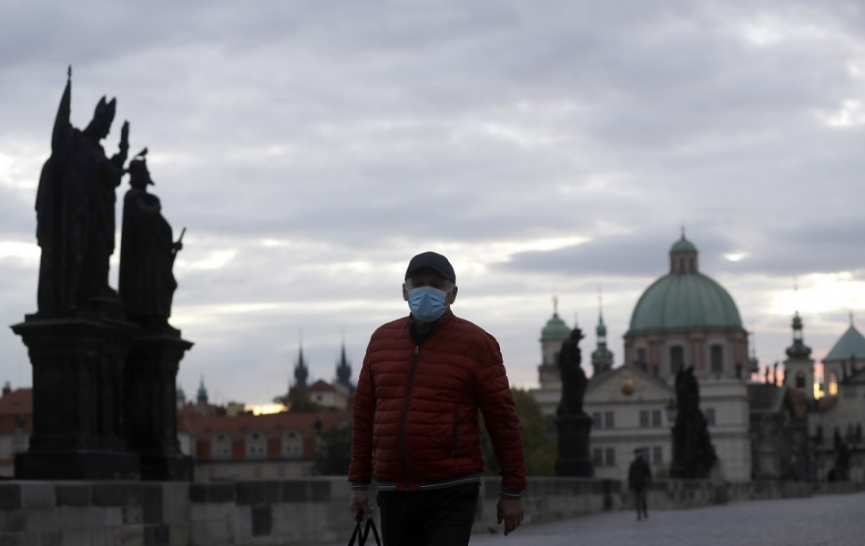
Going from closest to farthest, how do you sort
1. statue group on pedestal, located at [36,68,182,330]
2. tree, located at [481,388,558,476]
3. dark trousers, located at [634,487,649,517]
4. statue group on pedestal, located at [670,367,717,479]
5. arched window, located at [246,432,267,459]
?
statue group on pedestal, located at [36,68,182,330] < dark trousers, located at [634,487,649,517] < statue group on pedestal, located at [670,367,717,479] < tree, located at [481,388,558,476] < arched window, located at [246,432,267,459]

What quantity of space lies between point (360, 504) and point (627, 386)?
135m

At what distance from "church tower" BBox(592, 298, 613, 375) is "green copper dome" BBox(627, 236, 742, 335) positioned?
1921 cm

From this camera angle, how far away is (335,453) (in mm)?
100750

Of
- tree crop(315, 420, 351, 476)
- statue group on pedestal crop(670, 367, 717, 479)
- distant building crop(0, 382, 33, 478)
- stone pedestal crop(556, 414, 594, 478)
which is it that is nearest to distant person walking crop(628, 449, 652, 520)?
stone pedestal crop(556, 414, 594, 478)

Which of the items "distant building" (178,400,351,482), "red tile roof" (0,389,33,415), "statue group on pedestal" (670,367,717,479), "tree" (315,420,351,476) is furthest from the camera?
"distant building" (178,400,351,482)

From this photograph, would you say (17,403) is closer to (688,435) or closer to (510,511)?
(688,435)

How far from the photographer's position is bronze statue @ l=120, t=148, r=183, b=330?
638 inches

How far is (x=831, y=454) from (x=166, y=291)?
613 feet

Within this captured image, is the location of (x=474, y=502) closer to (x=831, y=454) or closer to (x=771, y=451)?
(x=771, y=451)

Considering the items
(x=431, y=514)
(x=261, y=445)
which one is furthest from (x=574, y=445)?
(x=261, y=445)

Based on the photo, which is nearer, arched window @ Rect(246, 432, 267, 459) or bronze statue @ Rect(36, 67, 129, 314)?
bronze statue @ Rect(36, 67, 129, 314)

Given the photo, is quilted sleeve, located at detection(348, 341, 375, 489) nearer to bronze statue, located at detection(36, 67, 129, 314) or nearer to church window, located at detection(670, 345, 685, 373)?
bronze statue, located at detection(36, 67, 129, 314)

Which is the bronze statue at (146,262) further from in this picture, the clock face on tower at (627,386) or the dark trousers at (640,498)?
the clock face on tower at (627,386)

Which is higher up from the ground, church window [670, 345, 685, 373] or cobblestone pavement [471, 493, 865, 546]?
church window [670, 345, 685, 373]
